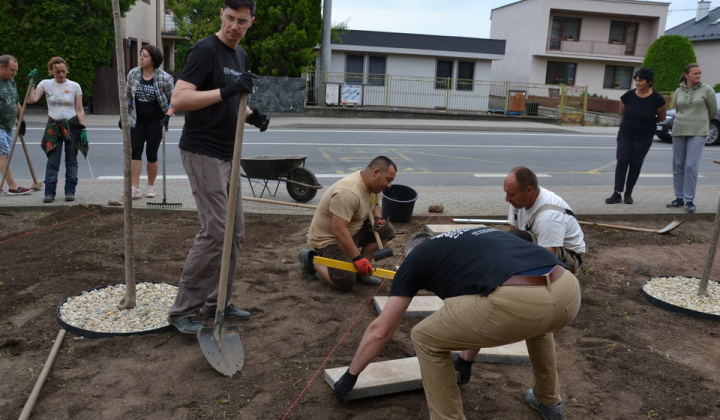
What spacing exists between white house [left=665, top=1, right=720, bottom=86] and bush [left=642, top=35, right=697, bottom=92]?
395 inches

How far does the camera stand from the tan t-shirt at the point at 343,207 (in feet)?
15.6

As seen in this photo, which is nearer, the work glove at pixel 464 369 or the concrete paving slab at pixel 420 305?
the work glove at pixel 464 369

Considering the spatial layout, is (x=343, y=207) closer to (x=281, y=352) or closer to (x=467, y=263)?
(x=281, y=352)

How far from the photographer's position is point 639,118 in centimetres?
837

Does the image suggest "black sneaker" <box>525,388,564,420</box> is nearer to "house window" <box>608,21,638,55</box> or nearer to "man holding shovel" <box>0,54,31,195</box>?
"man holding shovel" <box>0,54,31,195</box>

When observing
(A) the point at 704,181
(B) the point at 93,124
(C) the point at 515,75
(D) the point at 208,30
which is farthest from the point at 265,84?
(C) the point at 515,75

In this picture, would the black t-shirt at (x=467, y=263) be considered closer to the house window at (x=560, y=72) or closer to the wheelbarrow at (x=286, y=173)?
the wheelbarrow at (x=286, y=173)

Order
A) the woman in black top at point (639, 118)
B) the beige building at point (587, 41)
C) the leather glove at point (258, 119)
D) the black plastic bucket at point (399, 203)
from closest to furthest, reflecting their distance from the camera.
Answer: the leather glove at point (258, 119) → the black plastic bucket at point (399, 203) → the woman in black top at point (639, 118) → the beige building at point (587, 41)

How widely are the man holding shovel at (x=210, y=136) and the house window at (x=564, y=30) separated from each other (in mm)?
39579

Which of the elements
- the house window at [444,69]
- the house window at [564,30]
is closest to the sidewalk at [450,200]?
the house window at [444,69]

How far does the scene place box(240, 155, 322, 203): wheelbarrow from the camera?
25.7ft

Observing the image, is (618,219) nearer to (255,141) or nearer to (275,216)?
(275,216)

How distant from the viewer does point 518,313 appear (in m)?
2.80

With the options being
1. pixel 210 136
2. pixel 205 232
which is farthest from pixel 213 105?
pixel 205 232
